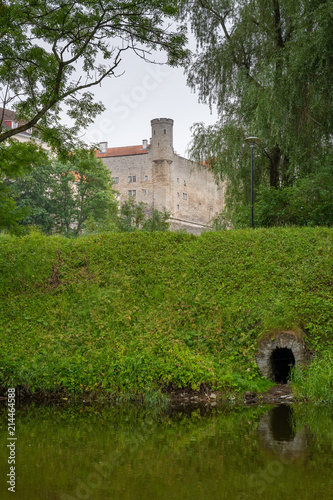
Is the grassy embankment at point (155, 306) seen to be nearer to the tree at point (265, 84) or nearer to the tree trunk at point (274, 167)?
the tree at point (265, 84)

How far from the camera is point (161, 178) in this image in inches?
2372

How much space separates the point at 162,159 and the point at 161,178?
228 centimetres

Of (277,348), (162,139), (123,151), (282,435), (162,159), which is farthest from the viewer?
(123,151)

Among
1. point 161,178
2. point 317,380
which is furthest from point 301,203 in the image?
point 161,178

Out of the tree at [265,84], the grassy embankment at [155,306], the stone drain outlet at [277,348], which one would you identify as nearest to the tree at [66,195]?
the tree at [265,84]

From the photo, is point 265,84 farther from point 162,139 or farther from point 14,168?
point 162,139

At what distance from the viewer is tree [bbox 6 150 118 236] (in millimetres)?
42812

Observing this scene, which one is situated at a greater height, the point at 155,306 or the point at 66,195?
the point at 66,195

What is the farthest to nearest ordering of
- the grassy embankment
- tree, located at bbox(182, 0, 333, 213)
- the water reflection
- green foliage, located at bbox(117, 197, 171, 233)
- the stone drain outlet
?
green foliage, located at bbox(117, 197, 171, 233), tree, located at bbox(182, 0, 333, 213), the stone drain outlet, the grassy embankment, the water reflection

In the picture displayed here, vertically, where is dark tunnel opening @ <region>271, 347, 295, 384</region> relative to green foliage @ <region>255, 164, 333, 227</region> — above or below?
below

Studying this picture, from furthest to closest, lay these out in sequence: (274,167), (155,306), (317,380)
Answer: (274,167)
(155,306)
(317,380)

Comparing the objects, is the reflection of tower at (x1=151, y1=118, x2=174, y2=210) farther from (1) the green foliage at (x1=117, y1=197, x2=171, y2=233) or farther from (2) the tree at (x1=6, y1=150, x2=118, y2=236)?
(1) the green foliage at (x1=117, y1=197, x2=171, y2=233)

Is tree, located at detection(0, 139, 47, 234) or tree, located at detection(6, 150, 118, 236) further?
tree, located at detection(6, 150, 118, 236)

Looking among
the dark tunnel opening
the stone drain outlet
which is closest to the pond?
the stone drain outlet
